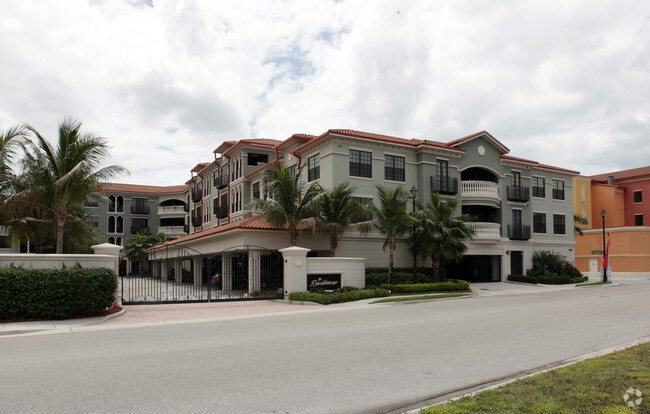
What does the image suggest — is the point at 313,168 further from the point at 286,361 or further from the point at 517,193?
the point at 286,361

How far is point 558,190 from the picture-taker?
39594 millimetres

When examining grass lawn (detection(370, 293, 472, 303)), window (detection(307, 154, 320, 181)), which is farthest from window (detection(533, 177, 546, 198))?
window (detection(307, 154, 320, 181))

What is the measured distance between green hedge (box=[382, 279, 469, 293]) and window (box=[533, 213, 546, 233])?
1351cm

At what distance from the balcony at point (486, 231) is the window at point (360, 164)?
8.36 meters

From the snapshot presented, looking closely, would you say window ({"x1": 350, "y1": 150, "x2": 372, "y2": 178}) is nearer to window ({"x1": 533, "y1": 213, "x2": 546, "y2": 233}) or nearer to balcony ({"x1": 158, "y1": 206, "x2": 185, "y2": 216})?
window ({"x1": 533, "y1": 213, "x2": 546, "y2": 233})

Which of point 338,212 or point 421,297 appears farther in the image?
point 338,212

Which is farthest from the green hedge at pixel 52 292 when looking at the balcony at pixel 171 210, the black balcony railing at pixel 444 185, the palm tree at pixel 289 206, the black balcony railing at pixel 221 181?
the balcony at pixel 171 210

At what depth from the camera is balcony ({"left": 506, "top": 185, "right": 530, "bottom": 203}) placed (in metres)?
35.5

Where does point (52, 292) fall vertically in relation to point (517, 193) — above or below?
below

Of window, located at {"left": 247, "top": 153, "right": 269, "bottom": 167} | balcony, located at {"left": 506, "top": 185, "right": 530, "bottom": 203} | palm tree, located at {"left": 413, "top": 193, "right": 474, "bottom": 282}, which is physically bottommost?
palm tree, located at {"left": 413, "top": 193, "right": 474, "bottom": 282}

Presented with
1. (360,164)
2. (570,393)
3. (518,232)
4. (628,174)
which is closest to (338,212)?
(360,164)

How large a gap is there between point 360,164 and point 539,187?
17.4m

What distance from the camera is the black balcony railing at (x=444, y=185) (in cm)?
3098

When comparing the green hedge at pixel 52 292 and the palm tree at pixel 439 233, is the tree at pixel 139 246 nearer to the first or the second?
the palm tree at pixel 439 233
